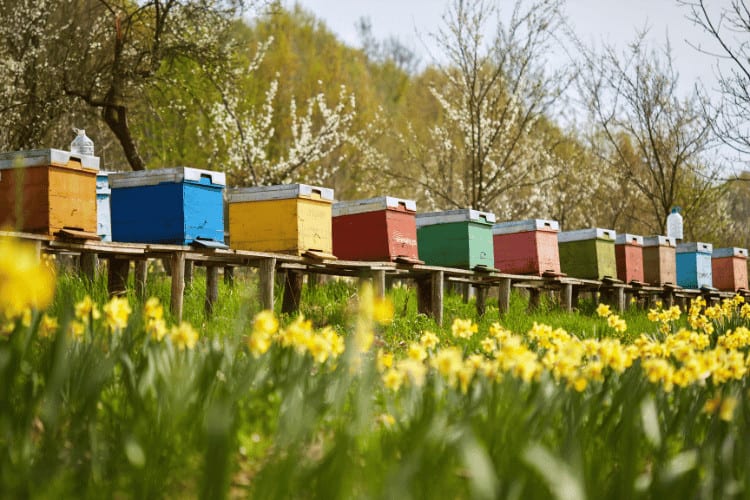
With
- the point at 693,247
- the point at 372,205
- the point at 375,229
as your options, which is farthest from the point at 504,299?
the point at 693,247

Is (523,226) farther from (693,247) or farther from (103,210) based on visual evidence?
(103,210)

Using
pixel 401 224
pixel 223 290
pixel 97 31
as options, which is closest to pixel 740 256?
pixel 401 224

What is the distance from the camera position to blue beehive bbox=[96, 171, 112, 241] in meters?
9.86

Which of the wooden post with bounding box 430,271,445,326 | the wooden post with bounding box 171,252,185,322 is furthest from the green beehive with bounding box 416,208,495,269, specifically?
the wooden post with bounding box 171,252,185,322

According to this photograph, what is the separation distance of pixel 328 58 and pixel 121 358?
31.7m

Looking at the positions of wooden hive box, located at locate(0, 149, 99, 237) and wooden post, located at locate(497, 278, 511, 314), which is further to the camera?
wooden post, located at locate(497, 278, 511, 314)

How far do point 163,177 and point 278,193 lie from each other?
1.44 metres

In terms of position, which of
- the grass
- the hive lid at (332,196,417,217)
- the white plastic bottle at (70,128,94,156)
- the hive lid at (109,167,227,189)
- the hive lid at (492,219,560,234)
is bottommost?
the grass

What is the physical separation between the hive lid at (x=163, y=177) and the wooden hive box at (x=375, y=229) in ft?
8.54

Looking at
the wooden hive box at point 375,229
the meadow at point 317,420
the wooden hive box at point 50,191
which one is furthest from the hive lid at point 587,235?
the meadow at point 317,420

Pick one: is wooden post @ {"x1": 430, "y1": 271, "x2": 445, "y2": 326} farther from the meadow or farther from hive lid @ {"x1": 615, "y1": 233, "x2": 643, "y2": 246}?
the meadow

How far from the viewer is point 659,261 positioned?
16.9m

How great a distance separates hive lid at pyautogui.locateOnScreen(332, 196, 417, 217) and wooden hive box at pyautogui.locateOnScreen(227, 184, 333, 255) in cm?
111

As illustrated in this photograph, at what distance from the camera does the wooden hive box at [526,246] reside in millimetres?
13422
